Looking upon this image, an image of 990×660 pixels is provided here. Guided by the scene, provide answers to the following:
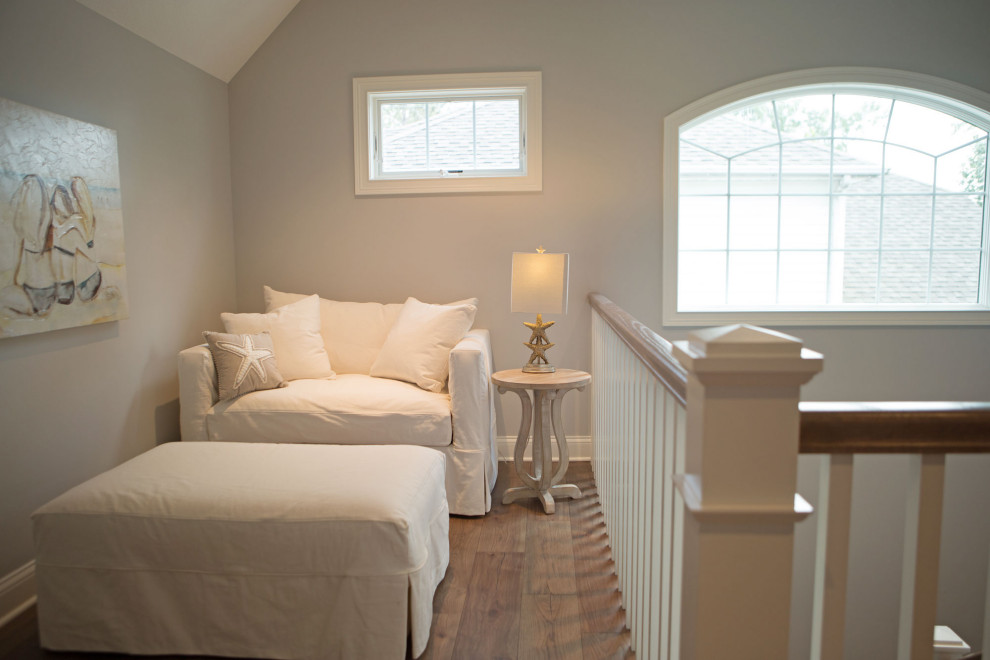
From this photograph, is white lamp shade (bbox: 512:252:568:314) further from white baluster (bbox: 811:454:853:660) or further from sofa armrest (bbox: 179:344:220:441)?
white baluster (bbox: 811:454:853:660)

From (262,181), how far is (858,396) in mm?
3731

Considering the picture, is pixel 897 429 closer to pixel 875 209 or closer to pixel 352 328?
pixel 352 328

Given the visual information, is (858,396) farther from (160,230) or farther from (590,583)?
(160,230)

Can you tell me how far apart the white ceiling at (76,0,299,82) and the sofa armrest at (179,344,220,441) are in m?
1.54

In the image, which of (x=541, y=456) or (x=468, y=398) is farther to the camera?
(x=541, y=456)

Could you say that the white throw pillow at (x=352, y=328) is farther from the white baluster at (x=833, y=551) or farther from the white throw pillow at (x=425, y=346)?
the white baluster at (x=833, y=551)

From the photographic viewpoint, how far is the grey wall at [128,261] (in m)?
2.51

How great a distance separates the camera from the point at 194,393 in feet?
10.5

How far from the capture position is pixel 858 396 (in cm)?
394

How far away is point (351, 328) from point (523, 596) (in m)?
1.95

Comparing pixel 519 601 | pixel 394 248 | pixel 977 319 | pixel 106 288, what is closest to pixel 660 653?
pixel 519 601

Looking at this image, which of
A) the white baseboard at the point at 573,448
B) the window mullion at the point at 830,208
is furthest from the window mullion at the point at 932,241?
the white baseboard at the point at 573,448

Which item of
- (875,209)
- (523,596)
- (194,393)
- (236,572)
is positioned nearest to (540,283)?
(523,596)

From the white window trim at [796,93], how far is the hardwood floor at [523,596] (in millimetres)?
1479
